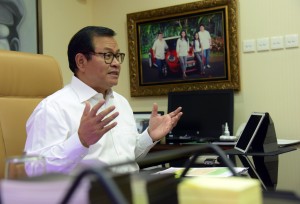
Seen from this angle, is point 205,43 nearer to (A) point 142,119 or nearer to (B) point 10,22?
(A) point 142,119

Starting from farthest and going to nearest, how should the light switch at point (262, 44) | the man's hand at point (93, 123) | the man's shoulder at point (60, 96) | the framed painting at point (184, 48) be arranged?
1. the framed painting at point (184, 48)
2. the light switch at point (262, 44)
3. the man's shoulder at point (60, 96)
4. the man's hand at point (93, 123)

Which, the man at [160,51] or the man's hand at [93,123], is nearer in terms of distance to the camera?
the man's hand at [93,123]

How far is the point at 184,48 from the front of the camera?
3170mm

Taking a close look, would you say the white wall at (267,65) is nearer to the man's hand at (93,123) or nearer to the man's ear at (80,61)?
the man's ear at (80,61)

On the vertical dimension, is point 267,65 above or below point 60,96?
above

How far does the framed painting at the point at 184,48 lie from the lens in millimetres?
2971

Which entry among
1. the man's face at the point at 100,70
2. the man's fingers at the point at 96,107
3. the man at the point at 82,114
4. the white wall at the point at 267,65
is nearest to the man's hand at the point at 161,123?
the man at the point at 82,114

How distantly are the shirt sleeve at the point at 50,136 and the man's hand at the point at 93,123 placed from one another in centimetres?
11

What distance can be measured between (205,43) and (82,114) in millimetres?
1817

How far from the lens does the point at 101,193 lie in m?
0.43

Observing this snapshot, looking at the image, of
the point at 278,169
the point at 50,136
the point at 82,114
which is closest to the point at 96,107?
the point at 82,114

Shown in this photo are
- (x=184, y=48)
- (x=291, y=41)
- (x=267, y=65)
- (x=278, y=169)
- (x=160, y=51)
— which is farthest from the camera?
(x=160, y=51)

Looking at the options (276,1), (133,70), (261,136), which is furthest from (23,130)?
(276,1)

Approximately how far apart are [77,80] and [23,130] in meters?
0.33
